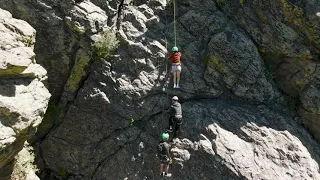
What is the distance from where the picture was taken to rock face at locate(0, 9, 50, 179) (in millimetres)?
12016

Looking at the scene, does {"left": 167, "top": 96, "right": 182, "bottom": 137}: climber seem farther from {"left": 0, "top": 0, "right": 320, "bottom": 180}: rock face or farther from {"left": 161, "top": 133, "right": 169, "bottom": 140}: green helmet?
{"left": 0, "top": 0, "right": 320, "bottom": 180}: rock face

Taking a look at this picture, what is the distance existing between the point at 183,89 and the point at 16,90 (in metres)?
8.50

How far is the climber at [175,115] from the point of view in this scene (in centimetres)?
1569

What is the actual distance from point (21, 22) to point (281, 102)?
570 inches

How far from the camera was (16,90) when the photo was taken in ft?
42.1

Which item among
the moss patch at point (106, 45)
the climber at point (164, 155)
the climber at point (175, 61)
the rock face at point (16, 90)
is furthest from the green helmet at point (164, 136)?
the rock face at point (16, 90)

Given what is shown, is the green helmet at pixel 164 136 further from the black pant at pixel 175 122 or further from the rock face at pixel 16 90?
the rock face at pixel 16 90

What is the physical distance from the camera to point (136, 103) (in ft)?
54.8

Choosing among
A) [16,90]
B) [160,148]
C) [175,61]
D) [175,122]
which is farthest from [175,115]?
[16,90]

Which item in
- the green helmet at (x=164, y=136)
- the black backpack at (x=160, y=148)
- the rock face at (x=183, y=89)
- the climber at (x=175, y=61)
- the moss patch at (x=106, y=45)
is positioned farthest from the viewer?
the climber at (x=175, y=61)

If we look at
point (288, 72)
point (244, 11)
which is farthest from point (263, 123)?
point (244, 11)

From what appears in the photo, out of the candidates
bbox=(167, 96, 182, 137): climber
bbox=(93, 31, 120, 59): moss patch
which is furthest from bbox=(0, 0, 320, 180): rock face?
bbox=(167, 96, 182, 137): climber

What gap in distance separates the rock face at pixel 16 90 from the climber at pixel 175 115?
6218 mm

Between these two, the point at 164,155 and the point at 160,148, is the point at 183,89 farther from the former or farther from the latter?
the point at 164,155
